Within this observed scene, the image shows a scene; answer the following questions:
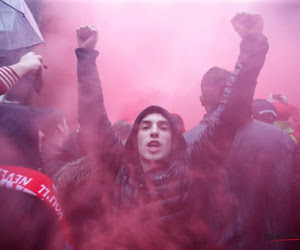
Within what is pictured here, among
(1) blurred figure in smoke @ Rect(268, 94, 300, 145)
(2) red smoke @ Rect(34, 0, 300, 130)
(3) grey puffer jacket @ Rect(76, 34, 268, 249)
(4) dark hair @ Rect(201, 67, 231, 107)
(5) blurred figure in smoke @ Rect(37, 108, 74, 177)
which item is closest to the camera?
(3) grey puffer jacket @ Rect(76, 34, 268, 249)

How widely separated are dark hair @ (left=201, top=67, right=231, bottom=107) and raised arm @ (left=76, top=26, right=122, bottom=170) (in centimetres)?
79

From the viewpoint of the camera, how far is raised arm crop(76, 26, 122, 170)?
1.70m

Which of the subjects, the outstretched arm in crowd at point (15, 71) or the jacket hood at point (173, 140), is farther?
the jacket hood at point (173, 140)

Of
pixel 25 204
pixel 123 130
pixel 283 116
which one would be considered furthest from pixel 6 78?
pixel 283 116

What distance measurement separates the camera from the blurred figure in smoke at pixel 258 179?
5.81 ft

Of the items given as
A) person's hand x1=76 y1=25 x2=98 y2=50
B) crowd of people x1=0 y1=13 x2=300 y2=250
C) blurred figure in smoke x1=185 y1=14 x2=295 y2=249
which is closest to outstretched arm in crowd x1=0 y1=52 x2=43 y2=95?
crowd of people x1=0 y1=13 x2=300 y2=250

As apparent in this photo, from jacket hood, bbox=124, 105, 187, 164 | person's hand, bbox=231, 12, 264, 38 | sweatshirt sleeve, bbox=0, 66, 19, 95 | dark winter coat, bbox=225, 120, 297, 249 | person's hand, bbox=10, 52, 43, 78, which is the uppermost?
person's hand, bbox=231, 12, 264, 38

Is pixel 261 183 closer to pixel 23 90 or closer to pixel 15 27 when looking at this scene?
pixel 23 90

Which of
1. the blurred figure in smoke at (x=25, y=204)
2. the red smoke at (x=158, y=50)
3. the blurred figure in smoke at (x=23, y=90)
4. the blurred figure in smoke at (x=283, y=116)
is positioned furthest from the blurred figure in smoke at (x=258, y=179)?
the red smoke at (x=158, y=50)

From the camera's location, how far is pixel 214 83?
2092 mm

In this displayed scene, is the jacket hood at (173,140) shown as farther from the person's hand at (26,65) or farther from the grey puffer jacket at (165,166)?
the person's hand at (26,65)

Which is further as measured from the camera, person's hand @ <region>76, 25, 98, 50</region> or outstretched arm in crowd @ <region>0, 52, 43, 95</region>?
person's hand @ <region>76, 25, 98, 50</region>

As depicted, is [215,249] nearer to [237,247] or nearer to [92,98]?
[237,247]

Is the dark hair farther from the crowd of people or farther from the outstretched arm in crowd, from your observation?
the outstretched arm in crowd
